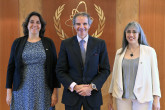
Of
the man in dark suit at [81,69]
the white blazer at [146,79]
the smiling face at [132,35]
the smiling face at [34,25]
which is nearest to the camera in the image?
the man in dark suit at [81,69]

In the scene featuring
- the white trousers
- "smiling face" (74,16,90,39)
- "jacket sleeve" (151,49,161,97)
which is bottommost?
the white trousers

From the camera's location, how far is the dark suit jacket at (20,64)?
2135 millimetres

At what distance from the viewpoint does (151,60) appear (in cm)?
203

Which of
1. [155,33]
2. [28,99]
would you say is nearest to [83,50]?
[28,99]

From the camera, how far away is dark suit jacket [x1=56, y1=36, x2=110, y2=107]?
1.87 m

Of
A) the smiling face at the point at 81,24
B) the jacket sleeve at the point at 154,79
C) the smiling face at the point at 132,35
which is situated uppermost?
the smiling face at the point at 81,24

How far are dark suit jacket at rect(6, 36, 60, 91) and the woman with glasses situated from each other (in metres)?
0.81

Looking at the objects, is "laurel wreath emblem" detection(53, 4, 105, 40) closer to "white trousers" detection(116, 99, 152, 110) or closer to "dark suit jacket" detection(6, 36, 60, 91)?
"dark suit jacket" detection(6, 36, 60, 91)

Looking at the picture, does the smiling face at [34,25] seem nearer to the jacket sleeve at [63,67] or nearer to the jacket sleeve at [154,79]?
the jacket sleeve at [63,67]

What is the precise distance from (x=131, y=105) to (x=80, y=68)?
0.79m

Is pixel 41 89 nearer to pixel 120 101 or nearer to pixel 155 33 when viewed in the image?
pixel 120 101

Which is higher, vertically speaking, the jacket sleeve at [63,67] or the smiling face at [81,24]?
the smiling face at [81,24]

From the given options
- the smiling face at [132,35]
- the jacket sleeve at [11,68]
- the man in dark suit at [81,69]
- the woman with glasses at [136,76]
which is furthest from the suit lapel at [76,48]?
the jacket sleeve at [11,68]

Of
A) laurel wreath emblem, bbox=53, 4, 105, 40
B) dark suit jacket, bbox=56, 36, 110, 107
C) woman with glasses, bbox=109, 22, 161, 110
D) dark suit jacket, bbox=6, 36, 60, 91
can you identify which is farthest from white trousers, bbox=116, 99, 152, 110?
laurel wreath emblem, bbox=53, 4, 105, 40
